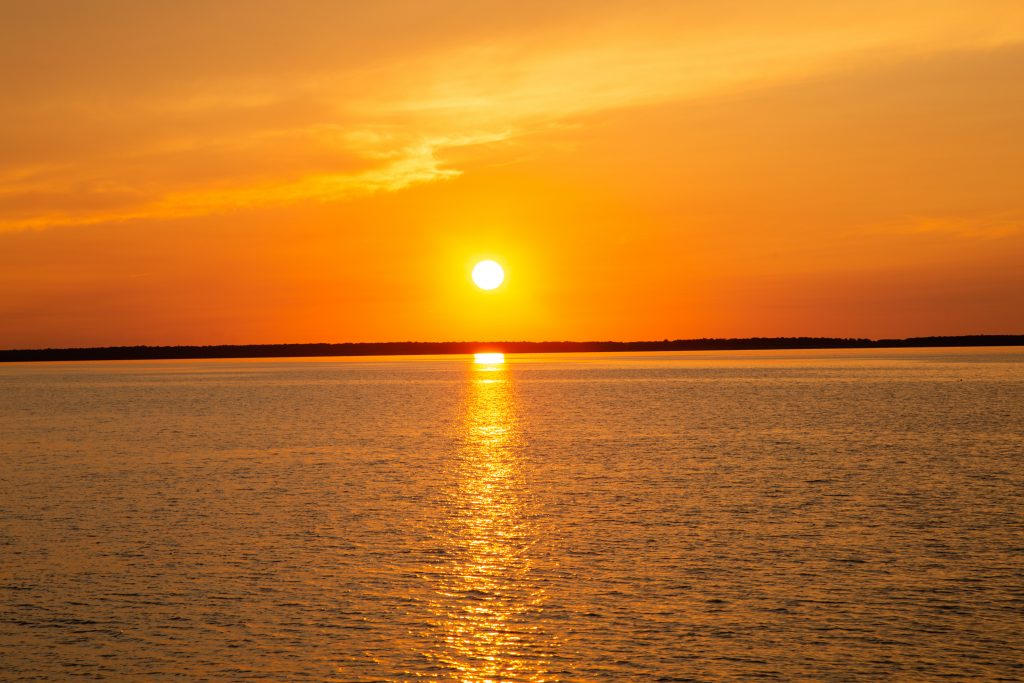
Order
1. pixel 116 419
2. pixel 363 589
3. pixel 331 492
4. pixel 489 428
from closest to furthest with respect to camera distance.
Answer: pixel 363 589
pixel 331 492
pixel 489 428
pixel 116 419

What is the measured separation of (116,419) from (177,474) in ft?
157

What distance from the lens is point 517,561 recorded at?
2886 centimetres

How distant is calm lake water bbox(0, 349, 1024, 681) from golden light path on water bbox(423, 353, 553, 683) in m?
0.10

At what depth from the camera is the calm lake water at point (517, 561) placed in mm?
20203

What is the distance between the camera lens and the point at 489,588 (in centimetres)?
2562

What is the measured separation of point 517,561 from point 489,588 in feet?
10.9

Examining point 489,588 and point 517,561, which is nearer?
point 489,588

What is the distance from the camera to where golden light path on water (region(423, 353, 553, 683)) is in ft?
65.3

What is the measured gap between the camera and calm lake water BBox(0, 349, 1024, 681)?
20.2 m

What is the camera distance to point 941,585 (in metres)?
25.2

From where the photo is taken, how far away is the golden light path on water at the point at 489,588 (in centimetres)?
1989

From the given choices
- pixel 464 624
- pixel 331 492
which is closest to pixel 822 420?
pixel 331 492

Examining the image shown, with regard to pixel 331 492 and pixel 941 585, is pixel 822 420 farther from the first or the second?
pixel 941 585

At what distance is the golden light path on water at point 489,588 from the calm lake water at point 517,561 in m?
0.10
